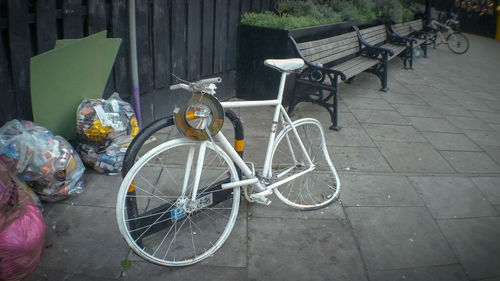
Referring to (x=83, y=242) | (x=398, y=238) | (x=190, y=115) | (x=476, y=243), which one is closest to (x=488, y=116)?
(x=476, y=243)

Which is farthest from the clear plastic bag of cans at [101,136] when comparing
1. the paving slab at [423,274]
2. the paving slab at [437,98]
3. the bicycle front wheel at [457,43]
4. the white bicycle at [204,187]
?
the bicycle front wheel at [457,43]

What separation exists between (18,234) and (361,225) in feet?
8.38

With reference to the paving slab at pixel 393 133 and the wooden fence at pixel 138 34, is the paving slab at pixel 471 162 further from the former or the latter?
the wooden fence at pixel 138 34

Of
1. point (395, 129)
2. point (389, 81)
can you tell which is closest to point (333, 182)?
point (395, 129)

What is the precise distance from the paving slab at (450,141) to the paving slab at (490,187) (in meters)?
0.85

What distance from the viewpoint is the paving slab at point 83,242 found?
9.62 ft

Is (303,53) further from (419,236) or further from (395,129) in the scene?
(419,236)

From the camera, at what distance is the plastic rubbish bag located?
2.62m

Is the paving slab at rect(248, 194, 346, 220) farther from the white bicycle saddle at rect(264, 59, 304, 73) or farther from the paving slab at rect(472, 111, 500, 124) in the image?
the paving slab at rect(472, 111, 500, 124)

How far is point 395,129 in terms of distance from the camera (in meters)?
6.00

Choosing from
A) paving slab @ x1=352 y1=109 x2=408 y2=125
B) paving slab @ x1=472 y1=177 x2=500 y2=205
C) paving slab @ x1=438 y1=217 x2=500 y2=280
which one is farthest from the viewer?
paving slab @ x1=352 y1=109 x2=408 y2=125

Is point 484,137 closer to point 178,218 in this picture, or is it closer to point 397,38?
point 397,38

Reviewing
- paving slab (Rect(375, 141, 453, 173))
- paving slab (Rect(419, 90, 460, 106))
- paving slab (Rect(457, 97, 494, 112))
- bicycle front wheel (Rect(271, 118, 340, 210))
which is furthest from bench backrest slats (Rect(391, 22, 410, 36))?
bicycle front wheel (Rect(271, 118, 340, 210))

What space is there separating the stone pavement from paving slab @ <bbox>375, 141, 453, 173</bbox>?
13 mm
